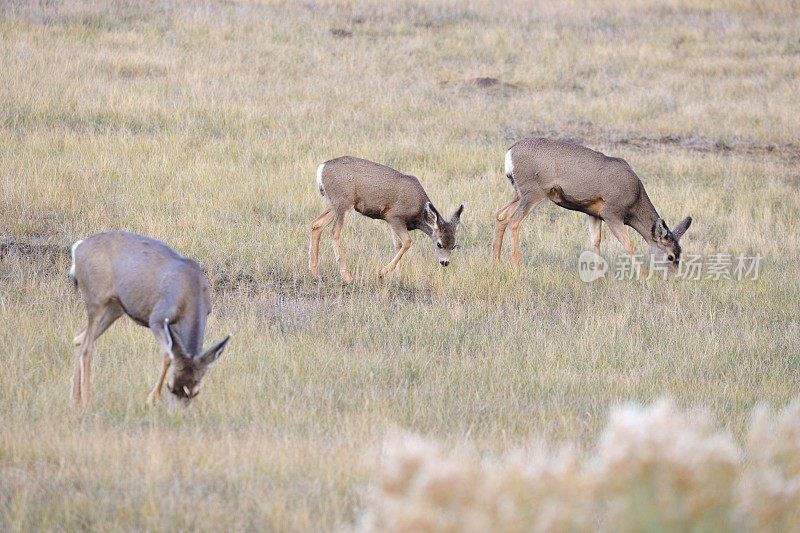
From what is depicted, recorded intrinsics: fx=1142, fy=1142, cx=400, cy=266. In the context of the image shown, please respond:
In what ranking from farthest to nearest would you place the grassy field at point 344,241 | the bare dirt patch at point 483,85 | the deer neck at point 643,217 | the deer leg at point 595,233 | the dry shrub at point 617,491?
the bare dirt patch at point 483,85 < the deer leg at point 595,233 < the deer neck at point 643,217 < the grassy field at point 344,241 < the dry shrub at point 617,491

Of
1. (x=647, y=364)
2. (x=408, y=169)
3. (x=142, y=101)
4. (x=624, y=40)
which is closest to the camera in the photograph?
(x=647, y=364)

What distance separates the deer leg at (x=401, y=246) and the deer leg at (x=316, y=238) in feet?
2.37

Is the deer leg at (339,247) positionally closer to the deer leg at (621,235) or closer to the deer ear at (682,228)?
the deer leg at (621,235)

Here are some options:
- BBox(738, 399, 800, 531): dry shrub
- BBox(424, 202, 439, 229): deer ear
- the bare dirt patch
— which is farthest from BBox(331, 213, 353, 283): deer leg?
the bare dirt patch

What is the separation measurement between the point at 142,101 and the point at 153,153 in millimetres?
3679

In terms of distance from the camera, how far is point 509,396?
8.42 metres

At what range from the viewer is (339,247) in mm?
12359

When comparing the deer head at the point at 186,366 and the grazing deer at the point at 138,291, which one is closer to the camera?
the deer head at the point at 186,366

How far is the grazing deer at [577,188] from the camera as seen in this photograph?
1342cm

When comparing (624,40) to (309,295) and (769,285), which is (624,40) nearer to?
(769,285)

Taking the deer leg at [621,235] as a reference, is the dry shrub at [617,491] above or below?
above

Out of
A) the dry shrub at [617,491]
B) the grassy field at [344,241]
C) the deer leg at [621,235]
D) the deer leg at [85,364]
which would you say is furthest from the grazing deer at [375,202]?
the dry shrub at [617,491]

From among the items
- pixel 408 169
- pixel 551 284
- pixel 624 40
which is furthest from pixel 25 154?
pixel 624 40

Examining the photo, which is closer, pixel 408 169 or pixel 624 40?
pixel 408 169
